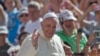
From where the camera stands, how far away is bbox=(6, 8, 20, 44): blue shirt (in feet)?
27.3

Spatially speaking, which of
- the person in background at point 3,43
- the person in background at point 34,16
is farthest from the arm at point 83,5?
the person in background at point 3,43

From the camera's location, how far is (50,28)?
603 cm

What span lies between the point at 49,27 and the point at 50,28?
0.03 meters

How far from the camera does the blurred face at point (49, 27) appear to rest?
601 centimetres

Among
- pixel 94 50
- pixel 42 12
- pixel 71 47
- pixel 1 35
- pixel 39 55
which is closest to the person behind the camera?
pixel 39 55

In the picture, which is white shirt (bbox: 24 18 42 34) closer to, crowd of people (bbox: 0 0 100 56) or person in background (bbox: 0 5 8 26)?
crowd of people (bbox: 0 0 100 56)

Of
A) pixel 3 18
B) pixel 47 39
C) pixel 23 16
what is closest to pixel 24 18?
pixel 23 16

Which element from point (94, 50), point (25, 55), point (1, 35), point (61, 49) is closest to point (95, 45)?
point (94, 50)

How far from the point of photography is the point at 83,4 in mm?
9047

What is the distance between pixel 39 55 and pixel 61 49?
14.7 inches

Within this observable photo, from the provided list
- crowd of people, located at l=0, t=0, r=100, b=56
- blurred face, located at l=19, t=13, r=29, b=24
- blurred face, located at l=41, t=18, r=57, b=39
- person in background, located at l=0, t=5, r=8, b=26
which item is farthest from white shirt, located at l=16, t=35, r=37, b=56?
person in background, located at l=0, t=5, r=8, b=26

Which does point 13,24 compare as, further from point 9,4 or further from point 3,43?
point 3,43

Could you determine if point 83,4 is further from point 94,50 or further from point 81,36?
point 94,50

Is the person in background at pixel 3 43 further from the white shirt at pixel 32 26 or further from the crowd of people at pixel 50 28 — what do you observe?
the white shirt at pixel 32 26
